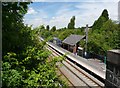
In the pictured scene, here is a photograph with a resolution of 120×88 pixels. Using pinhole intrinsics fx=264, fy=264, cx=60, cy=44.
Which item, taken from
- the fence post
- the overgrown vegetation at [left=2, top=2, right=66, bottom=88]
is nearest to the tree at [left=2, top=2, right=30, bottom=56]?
the overgrown vegetation at [left=2, top=2, right=66, bottom=88]

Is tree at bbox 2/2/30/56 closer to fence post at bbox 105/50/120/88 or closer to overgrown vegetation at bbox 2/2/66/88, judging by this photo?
overgrown vegetation at bbox 2/2/66/88

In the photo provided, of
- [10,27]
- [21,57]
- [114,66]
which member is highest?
[10,27]

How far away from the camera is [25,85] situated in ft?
18.0

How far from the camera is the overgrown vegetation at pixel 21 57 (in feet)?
17.6

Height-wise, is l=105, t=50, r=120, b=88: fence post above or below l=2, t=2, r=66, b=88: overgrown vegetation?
below

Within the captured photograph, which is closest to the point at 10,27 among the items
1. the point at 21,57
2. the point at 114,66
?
the point at 21,57

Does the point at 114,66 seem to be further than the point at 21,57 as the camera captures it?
Yes

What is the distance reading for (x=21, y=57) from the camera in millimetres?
5910

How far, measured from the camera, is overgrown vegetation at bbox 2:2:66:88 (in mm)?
5352

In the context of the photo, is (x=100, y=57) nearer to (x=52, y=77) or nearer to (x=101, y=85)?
(x=101, y=85)

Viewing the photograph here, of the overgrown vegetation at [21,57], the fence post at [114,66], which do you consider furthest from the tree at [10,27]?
the fence post at [114,66]

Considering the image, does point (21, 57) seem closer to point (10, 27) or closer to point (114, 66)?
point (10, 27)

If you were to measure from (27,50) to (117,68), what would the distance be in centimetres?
681

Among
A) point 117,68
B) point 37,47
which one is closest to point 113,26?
point 117,68
